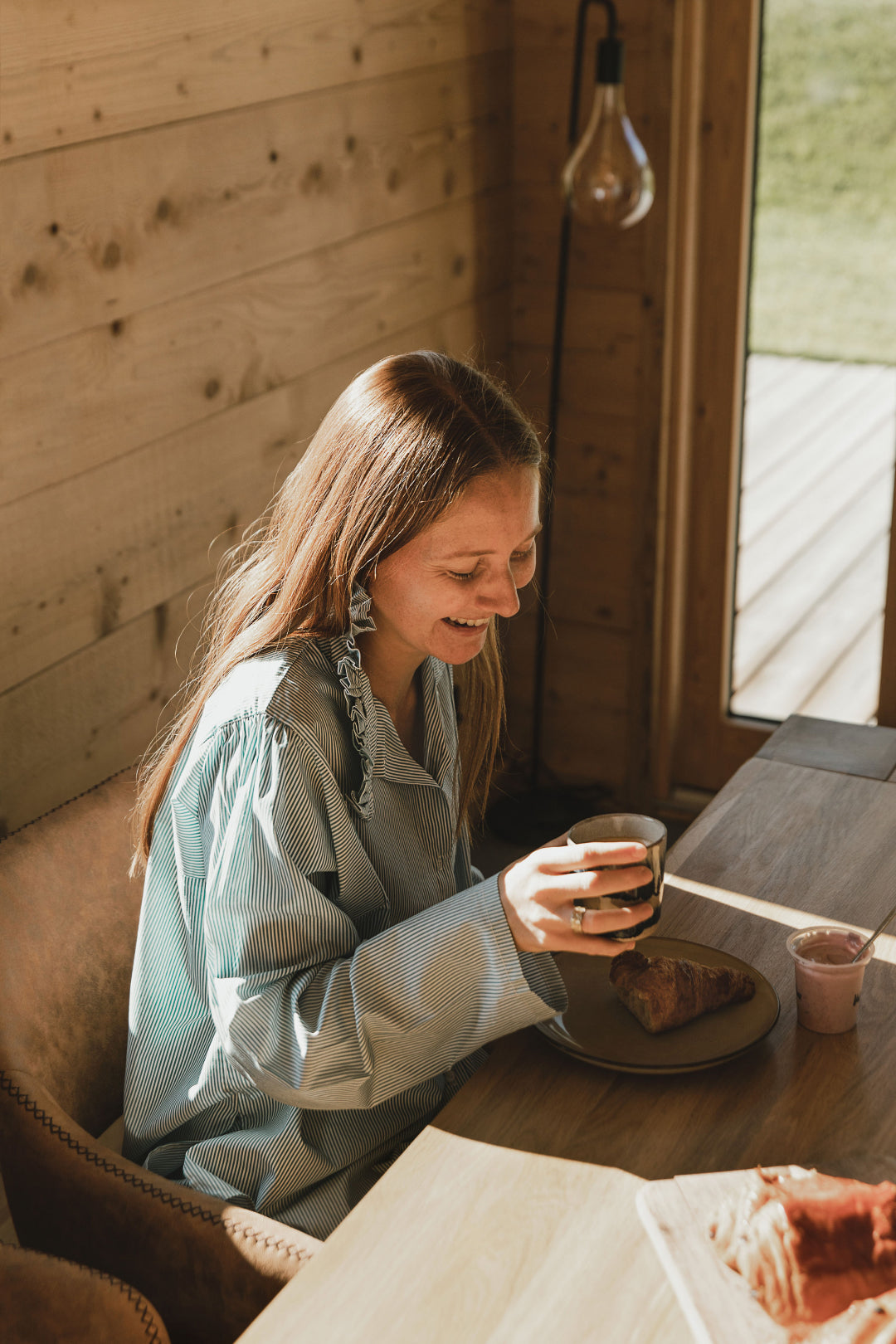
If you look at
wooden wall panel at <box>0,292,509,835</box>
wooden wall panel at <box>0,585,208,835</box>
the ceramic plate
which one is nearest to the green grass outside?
wooden wall panel at <box>0,292,509,835</box>

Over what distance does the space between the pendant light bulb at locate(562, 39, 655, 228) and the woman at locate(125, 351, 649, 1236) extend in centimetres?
105

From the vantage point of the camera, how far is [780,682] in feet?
11.1

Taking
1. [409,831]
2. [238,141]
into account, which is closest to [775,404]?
[238,141]

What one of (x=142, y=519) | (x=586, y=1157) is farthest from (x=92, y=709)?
(x=586, y=1157)

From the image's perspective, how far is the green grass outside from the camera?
8.82ft

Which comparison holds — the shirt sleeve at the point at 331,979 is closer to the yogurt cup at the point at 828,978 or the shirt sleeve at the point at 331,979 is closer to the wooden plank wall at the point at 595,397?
the yogurt cup at the point at 828,978

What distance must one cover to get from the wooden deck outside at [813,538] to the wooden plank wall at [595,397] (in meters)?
0.25

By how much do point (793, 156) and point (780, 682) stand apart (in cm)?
123

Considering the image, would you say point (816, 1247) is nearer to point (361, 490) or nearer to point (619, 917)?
point (619, 917)

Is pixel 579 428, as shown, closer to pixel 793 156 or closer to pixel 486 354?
pixel 486 354

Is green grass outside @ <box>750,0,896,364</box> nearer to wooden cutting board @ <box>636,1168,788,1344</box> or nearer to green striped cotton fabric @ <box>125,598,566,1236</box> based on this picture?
green striped cotton fabric @ <box>125,598,566,1236</box>

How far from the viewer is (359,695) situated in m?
1.39

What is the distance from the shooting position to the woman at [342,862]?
47.7 inches

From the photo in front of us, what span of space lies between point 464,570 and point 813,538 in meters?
2.72
